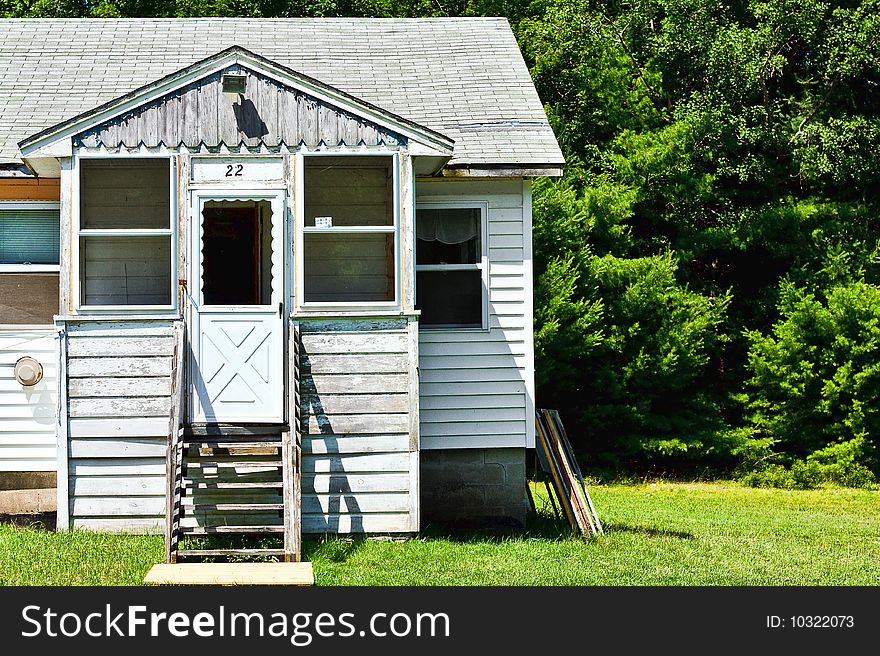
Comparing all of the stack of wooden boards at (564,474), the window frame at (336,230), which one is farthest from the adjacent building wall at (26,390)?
the stack of wooden boards at (564,474)

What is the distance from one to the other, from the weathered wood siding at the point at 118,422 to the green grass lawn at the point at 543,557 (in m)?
0.41

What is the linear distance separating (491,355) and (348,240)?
192cm

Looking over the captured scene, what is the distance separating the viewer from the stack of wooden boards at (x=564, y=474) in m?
11.6

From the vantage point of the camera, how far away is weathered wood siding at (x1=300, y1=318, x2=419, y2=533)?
10461mm

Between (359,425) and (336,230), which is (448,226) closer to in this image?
(336,230)

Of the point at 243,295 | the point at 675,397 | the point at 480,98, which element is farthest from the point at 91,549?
the point at 675,397

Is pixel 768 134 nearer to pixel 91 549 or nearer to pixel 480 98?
pixel 480 98

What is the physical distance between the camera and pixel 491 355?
11.8 meters

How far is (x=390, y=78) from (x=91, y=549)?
6.64 metres

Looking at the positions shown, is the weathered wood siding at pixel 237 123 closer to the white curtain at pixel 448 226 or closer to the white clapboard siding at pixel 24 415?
the white curtain at pixel 448 226

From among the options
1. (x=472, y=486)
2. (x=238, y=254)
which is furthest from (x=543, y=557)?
(x=238, y=254)

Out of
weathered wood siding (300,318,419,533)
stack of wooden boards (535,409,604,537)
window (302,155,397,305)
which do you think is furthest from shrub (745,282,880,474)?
weathered wood siding (300,318,419,533)

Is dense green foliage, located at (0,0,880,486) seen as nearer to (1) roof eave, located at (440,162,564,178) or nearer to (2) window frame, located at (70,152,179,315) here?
(1) roof eave, located at (440,162,564,178)

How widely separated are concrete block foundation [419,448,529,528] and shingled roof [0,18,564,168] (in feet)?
10.0
